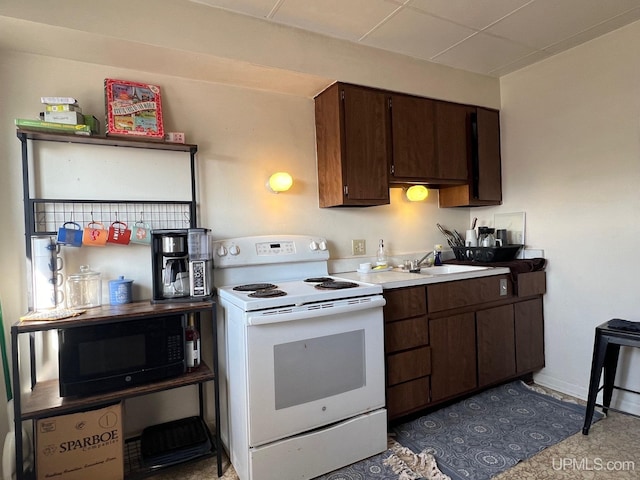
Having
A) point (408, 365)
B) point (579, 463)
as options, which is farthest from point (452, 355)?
point (579, 463)

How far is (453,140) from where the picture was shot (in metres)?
2.72

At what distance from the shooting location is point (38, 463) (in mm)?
1451

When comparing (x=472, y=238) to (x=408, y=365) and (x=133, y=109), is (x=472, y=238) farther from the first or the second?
(x=133, y=109)

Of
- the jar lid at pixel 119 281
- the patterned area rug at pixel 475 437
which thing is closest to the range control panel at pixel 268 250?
the jar lid at pixel 119 281

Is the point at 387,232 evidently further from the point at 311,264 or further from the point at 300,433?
the point at 300,433

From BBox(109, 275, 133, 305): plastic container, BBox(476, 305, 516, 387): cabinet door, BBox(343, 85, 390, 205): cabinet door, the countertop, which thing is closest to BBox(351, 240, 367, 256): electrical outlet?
the countertop

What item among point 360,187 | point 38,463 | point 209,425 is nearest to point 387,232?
point 360,187

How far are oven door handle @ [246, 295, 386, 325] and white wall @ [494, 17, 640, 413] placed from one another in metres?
1.62

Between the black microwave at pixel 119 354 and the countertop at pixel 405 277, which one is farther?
the countertop at pixel 405 277

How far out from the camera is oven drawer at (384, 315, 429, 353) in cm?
204

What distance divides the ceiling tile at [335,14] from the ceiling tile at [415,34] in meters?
0.10

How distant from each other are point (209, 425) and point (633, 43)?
3.46 m

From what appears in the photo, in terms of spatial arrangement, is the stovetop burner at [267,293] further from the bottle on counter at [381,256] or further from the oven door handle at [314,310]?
the bottle on counter at [381,256]

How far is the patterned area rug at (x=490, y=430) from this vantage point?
1.81m
